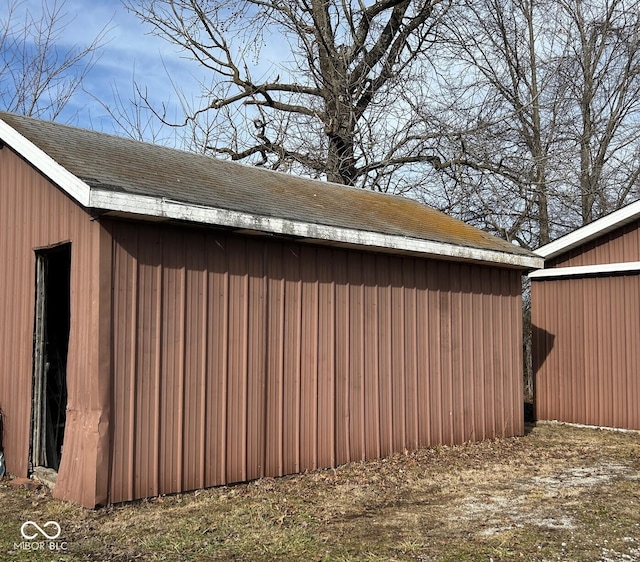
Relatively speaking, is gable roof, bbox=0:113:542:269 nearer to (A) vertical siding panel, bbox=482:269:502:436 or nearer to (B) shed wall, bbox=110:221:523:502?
(B) shed wall, bbox=110:221:523:502

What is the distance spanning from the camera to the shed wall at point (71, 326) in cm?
548

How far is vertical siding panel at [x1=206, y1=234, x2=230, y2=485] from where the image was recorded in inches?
243

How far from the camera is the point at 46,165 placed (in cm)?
585

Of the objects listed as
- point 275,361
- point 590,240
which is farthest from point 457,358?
Result: point 590,240

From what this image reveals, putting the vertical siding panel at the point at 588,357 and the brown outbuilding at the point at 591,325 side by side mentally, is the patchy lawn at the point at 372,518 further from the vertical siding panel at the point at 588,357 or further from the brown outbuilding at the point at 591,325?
the vertical siding panel at the point at 588,357

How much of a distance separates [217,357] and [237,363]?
0.23 metres

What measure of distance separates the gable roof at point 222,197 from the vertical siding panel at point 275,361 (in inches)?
16.8

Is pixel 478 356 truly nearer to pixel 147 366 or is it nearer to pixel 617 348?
pixel 617 348

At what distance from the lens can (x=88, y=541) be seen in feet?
15.5

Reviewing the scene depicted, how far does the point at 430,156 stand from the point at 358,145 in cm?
185

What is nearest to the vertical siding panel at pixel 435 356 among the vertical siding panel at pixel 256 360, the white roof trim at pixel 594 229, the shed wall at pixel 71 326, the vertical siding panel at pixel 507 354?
the vertical siding panel at pixel 507 354

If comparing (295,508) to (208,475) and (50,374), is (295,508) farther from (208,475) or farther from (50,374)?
(50,374)


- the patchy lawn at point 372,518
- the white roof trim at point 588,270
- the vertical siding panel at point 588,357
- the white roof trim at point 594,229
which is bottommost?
the patchy lawn at point 372,518

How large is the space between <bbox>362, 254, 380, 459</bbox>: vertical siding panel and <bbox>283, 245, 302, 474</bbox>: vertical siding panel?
0.97 metres
